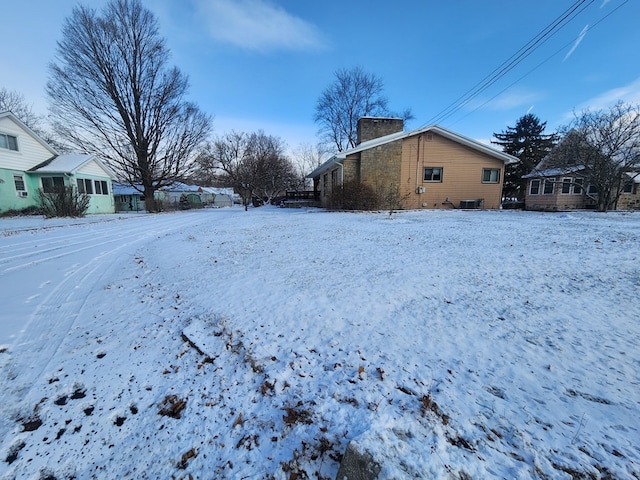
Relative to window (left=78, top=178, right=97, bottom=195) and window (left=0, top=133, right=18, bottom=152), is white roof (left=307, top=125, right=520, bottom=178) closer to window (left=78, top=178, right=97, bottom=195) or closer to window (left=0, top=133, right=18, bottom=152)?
window (left=78, top=178, right=97, bottom=195)

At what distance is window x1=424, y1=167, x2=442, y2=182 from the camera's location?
16.6 m

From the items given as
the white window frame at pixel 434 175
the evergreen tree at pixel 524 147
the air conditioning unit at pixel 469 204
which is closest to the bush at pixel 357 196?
the white window frame at pixel 434 175

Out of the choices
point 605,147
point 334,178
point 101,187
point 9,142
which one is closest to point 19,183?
point 9,142

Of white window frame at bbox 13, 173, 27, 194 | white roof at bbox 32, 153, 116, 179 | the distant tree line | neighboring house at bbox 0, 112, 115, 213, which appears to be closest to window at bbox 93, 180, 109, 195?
neighboring house at bbox 0, 112, 115, 213

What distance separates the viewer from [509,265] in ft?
14.0

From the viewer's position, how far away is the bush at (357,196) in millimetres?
14820

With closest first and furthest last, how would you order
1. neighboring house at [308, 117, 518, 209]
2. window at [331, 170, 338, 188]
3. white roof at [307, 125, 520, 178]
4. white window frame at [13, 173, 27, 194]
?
white roof at [307, 125, 520, 178] < white window frame at [13, 173, 27, 194] < neighboring house at [308, 117, 518, 209] < window at [331, 170, 338, 188]

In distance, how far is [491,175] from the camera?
17.0 meters

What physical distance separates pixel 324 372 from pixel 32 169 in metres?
23.4

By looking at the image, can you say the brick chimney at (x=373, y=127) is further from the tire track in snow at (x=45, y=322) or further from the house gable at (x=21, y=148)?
the house gable at (x=21, y=148)

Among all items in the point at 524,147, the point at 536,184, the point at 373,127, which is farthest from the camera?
the point at 524,147

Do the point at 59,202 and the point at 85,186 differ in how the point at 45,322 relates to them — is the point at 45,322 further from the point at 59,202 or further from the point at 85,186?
the point at 85,186

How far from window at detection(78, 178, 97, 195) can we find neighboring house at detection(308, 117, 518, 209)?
16.7 m

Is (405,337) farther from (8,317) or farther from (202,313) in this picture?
(8,317)
